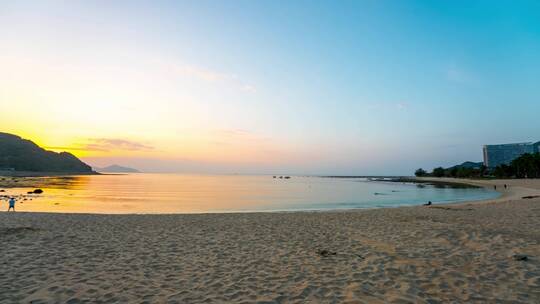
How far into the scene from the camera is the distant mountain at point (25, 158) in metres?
153

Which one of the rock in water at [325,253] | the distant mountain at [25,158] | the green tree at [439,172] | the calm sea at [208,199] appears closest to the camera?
the rock in water at [325,253]

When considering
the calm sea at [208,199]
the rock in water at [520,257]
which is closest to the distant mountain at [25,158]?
the calm sea at [208,199]

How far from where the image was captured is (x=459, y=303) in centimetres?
540

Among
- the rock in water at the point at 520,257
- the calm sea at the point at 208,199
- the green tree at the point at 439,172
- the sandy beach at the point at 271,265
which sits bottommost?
the calm sea at the point at 208,199

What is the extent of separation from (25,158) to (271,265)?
19762 cm

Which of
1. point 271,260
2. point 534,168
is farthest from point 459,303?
point 534,168

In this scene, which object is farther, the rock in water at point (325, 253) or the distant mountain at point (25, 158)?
the distant mountain at point (25, 158)

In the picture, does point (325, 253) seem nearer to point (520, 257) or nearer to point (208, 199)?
point (520, 257)

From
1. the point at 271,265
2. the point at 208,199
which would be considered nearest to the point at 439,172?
the point at 208,199

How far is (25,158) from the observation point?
159 metres

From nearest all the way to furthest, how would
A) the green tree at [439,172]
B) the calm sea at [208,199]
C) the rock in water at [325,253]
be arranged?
the rock in water at [325,253]
the calm sea at [208,199]
the green tree at [439,172]

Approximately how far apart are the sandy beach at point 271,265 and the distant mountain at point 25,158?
6928 inches

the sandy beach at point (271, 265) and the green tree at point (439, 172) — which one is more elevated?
the green tree at point (439, 172)

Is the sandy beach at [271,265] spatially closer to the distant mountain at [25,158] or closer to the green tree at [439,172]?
the distant mountain at [25,158]
